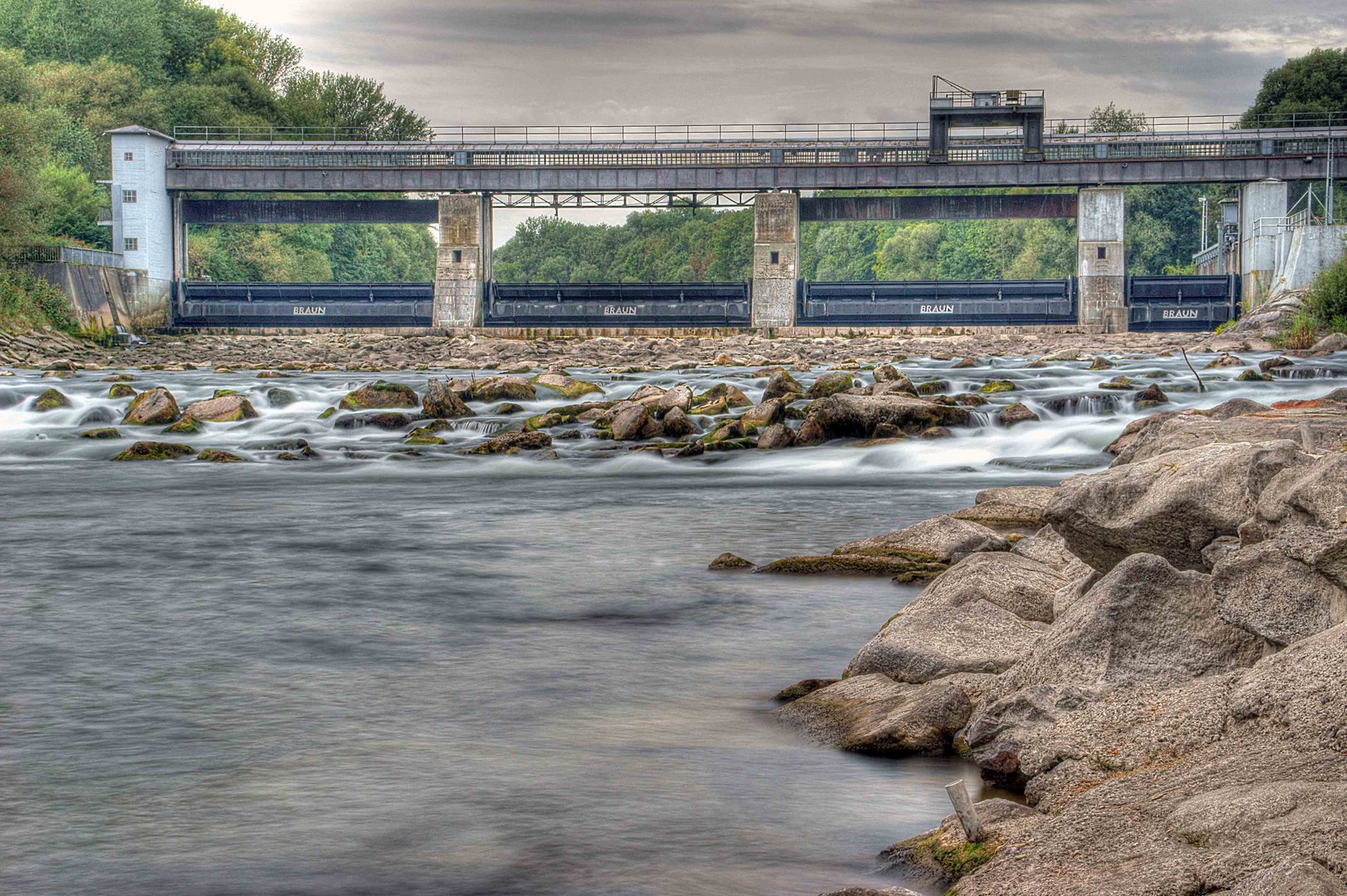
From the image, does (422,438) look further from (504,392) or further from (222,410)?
(222,410)

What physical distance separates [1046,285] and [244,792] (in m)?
51.6

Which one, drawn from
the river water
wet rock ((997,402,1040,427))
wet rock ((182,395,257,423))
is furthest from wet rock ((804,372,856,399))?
wet rock ((182,395,257,423))

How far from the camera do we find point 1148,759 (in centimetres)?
412

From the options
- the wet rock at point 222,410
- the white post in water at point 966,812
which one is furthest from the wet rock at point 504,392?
the white post in water at point 966,812

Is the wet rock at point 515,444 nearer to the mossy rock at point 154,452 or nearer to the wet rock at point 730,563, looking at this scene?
the mossy rock at point 154,452

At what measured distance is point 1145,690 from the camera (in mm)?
4578

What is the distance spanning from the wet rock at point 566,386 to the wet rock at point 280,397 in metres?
4.75

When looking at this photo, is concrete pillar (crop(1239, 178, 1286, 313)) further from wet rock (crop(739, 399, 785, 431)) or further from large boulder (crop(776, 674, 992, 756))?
large boulder (crop(776, 674, 992, 756))

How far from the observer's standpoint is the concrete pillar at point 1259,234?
158 feet

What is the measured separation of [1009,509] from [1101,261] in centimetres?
4395

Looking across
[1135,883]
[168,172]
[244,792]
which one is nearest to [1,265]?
[168,172]

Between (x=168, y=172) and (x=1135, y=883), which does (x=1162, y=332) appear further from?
(x=1135, y=883)

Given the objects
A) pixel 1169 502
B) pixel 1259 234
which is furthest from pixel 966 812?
pixel 1259 234

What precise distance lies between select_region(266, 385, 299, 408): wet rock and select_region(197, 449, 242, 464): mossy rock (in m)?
6.53
